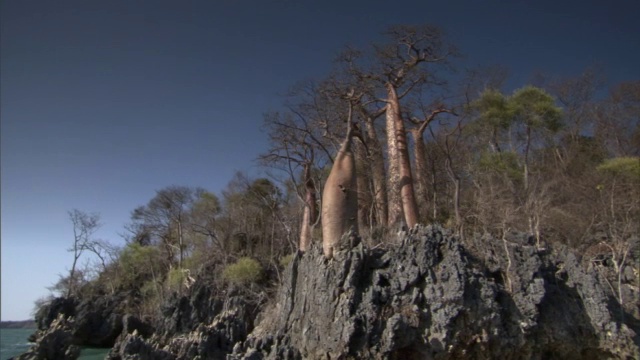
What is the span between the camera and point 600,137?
67.5ft

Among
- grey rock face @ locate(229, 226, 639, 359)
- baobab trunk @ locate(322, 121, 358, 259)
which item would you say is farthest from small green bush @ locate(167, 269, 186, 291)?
baobab trunk @ locate(322, 121, 358, 259)

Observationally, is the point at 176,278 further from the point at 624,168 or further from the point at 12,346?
the point at 624,168

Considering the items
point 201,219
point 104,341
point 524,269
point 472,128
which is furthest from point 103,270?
point 524,269

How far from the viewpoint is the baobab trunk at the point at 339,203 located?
478 inches

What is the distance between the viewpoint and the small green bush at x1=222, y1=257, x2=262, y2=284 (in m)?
23.2

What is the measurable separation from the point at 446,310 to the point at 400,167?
518 centimetres

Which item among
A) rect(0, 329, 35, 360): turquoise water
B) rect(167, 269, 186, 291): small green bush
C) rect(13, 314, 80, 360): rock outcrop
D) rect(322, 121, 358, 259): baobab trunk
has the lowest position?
rect(13, 314, 80, 360): rock outcrop

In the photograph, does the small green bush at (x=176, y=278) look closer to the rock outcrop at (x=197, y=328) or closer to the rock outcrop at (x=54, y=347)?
the rock outcrop at (x=197, y=328)

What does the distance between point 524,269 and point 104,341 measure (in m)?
28.9

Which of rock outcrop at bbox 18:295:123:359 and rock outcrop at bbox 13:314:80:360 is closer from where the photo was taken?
rock outcrop at bbox 13:314:80:360

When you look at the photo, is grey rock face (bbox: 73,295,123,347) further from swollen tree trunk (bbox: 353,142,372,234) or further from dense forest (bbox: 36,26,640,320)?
swollen tree trunk (bbox: 353,142,372,234)

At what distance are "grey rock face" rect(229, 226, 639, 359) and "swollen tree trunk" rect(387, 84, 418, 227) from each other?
6.53 ft

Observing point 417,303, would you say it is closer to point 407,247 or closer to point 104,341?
point 407,247

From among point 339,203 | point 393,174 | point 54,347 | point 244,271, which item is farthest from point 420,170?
point 54,347
